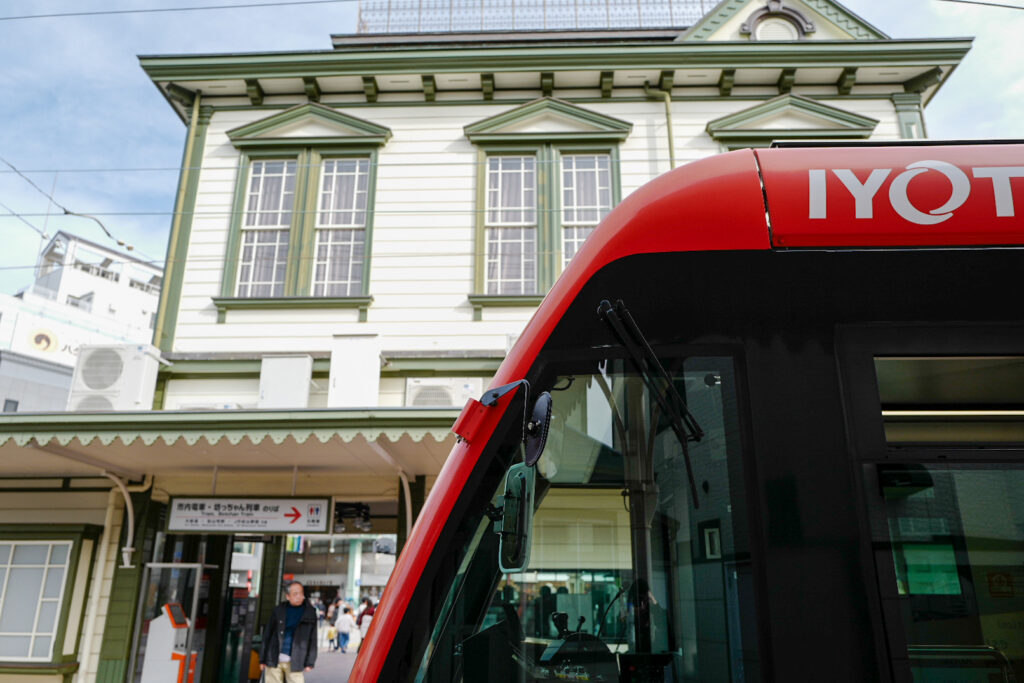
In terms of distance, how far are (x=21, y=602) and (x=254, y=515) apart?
3.29 meters

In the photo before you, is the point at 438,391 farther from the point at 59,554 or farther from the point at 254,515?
the point at 59,554

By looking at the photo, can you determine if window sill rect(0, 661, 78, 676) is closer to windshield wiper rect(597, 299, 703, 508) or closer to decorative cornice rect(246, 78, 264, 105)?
decorative cornice rect(246, 78, 264, 105)

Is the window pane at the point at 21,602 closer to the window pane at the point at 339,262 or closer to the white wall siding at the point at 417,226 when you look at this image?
the white wall siding at the point at 417,226

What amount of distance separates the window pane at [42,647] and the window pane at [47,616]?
0.31 feet

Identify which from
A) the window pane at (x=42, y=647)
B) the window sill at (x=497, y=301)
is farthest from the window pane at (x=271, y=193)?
the window pane at (x=42, y=647)

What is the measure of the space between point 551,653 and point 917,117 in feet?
34.0

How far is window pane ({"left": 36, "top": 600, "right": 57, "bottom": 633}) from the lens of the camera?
8891 millimetres

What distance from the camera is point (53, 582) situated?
9.06 meters

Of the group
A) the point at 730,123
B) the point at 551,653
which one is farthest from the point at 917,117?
the point at 551,653

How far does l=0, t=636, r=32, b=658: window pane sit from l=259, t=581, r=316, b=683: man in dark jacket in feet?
10.3

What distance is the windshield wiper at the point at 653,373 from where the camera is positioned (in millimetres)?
2285

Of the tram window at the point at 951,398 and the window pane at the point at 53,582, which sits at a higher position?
the tram window at the point at 951,398

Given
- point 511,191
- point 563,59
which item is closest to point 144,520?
point 511,191

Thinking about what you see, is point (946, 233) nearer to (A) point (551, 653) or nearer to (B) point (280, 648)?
(A) point (551, 653)
